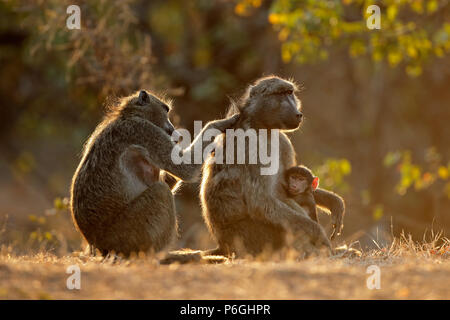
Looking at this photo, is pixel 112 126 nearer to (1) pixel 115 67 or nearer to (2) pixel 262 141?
(2) pixel 262 141

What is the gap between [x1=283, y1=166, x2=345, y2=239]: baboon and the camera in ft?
19.7

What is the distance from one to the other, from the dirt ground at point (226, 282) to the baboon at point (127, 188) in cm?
64

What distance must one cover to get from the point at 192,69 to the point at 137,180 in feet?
35.2

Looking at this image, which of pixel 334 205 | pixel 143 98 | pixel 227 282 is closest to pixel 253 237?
pixel 334 205

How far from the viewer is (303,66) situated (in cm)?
1681

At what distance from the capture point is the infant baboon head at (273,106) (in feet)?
19.3

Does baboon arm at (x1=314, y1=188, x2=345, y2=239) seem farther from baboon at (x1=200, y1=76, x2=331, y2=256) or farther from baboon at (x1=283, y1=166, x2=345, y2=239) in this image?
baboon at (x1=200, y1=76, x2=331, y2=256)

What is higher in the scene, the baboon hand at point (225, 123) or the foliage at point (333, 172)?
the foliage at point (333, 172)

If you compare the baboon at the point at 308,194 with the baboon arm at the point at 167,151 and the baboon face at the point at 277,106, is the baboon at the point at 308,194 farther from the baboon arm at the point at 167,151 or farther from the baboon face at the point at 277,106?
the baboon arm at the point at 167,151

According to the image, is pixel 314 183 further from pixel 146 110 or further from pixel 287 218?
pixel 146 110

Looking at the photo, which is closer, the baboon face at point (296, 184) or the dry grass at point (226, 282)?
the dry grass at point (226, 282)

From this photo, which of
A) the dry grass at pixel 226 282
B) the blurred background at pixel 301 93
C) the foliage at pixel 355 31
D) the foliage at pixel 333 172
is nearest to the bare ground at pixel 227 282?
the dry grass at pixel 226 282

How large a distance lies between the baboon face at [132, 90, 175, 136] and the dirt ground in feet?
5.27

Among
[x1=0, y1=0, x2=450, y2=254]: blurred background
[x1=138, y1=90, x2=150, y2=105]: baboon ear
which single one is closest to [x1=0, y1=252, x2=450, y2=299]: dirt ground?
[x1=138, y1=90, x2=150, y2=105]: baboon ear
